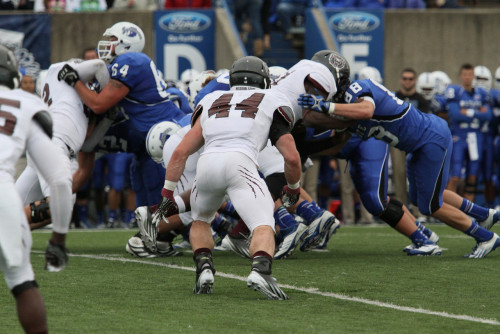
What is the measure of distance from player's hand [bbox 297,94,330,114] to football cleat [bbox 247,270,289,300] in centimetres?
188

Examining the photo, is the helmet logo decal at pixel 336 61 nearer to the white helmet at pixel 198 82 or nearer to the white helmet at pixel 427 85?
the white helmet at pixel 198 82

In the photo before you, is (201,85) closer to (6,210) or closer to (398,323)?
(398,323)

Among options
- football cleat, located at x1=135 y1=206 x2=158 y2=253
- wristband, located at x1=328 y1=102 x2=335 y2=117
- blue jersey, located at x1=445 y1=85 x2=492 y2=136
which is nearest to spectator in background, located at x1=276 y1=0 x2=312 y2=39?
blue jersey, located at x1=445 y1=85 x2=492 y2=136

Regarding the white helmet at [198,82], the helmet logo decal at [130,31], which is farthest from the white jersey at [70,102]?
the white helmet at [198,82]

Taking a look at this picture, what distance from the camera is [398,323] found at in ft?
15.2

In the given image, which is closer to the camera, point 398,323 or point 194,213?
point 398,323

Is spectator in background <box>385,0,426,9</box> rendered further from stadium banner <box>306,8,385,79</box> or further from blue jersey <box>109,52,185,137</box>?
blue jersey <box>109,52,185,137</box>

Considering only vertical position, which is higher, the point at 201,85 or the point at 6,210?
the point at 6,210

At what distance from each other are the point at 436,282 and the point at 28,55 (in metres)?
9.38

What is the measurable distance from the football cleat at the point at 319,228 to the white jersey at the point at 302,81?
3.20 ft

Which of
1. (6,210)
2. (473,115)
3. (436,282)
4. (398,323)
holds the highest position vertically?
(6,210)

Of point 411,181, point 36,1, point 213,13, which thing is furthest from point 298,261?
point 36,1

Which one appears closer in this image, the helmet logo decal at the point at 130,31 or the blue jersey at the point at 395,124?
the blue jersey at the point at 395,124

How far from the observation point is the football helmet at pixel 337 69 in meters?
7.23
